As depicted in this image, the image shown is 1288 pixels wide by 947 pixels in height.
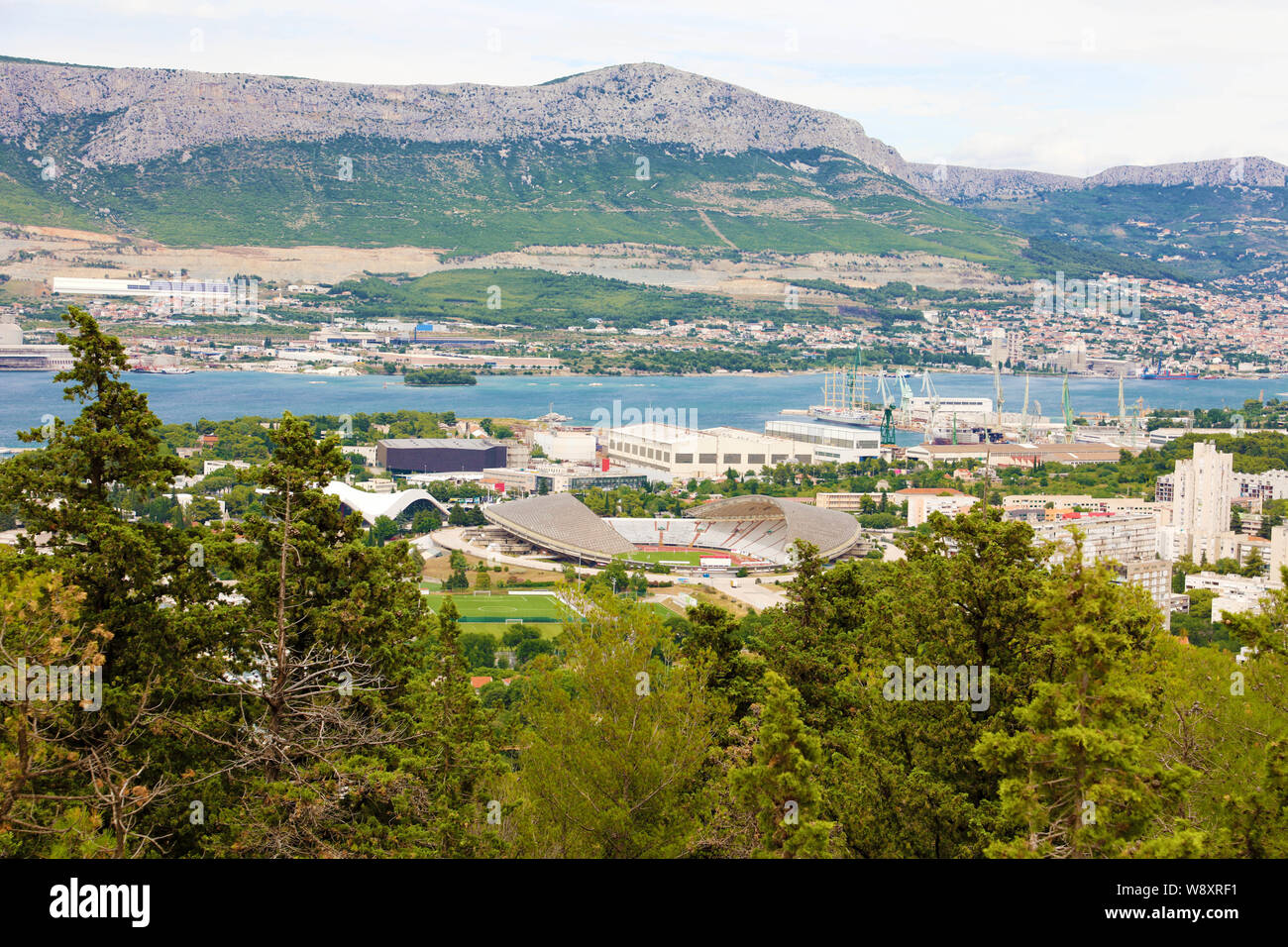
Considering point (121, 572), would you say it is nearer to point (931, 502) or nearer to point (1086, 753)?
point (1086, 753)

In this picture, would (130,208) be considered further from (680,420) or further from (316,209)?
(680,420)

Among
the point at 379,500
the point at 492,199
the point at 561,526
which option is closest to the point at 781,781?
the point at 561,526

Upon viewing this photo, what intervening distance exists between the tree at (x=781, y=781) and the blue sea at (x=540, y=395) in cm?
4288

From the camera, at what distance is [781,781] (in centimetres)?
581

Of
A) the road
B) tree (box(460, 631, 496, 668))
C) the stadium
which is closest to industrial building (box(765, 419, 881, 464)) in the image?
the stadium

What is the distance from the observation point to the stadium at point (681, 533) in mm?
28031

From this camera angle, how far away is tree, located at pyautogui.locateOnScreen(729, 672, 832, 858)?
5796mm

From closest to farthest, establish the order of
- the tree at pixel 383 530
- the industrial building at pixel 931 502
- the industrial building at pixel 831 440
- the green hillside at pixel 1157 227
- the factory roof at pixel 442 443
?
the tree at pixel 383 530 < the industrial building at pixel 931 502 < the factory roof at pixel 442 443 < the industrial building at pixel 831 440 < the green hillside at pixel 1157 227

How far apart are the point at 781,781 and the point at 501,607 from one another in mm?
17241

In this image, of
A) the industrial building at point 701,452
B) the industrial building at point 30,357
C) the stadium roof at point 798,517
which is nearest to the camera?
the stadium roof at point 798,517

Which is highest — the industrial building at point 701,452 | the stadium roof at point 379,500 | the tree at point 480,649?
the industrial building at point 701,452

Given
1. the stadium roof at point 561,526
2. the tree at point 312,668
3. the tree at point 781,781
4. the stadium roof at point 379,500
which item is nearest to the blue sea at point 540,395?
the stadium roof at point 379,500

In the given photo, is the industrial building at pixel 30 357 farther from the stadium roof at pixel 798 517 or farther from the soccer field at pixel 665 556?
the soccer field at pixel 665 556
